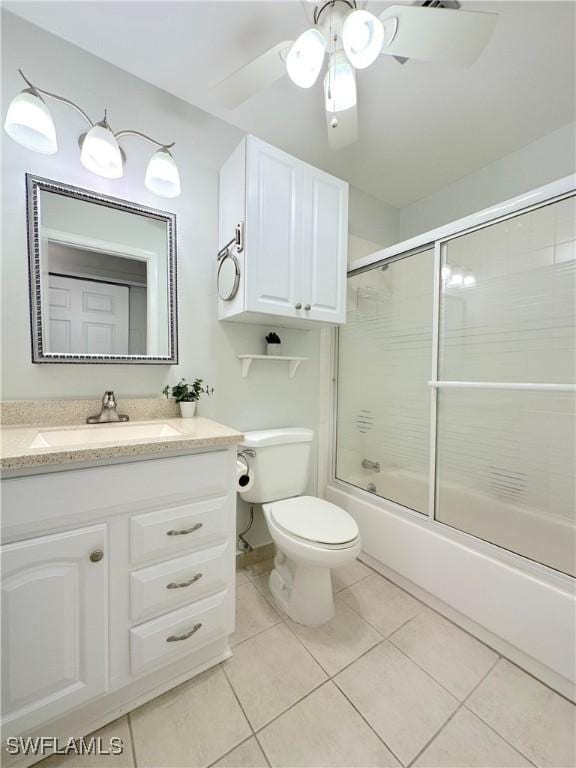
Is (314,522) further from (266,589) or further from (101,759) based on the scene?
(101,759)

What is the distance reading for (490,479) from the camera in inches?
57.6

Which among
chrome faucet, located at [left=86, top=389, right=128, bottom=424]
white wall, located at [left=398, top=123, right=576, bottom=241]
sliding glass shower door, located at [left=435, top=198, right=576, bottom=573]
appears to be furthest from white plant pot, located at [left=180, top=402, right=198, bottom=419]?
white wall, located at [left=398, top=123, right=576, bottom=241]

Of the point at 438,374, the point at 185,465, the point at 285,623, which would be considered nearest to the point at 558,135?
the point at 438,374

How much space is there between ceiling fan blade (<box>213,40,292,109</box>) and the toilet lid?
166 cm

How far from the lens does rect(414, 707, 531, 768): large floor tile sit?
870mm

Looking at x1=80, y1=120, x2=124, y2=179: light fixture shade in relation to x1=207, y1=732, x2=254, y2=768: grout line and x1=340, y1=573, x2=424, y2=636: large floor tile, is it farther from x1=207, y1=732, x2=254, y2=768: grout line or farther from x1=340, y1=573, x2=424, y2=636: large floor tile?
x1=340, y1=573, x2=424, y2=636: large floor tile

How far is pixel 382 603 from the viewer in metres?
1.48

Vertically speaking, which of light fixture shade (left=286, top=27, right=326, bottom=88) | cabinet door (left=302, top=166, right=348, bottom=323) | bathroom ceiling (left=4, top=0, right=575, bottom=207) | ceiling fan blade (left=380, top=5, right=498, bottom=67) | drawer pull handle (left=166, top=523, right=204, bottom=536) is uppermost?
bathroom ceiling (left=4, top=0, right=575, bottom=207)

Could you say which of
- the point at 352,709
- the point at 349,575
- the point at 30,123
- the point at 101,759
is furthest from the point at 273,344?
the point at 101,759

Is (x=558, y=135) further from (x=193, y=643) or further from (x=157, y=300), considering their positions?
(x=193, y=643)

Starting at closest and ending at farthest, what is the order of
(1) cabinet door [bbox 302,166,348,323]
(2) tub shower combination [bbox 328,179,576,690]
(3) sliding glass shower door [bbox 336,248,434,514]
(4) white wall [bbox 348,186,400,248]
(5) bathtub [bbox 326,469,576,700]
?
(5) bathtub [bbox 326,469,576,700], (2) tub shower combination [bbox 328,179,576,690], (1) cabinet door [bbox 302,166,348,323], (3) sliding glass shower door [bbox 336,248,434,514], (4) white wall [bbox 348,186,400,248]

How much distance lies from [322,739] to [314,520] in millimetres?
647

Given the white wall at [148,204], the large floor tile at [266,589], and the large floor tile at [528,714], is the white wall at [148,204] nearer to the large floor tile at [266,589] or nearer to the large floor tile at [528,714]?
the large floor tile at [266,589]

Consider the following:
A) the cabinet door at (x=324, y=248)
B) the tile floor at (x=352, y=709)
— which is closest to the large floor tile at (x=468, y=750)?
the tile floor at (x=352, y=709)
